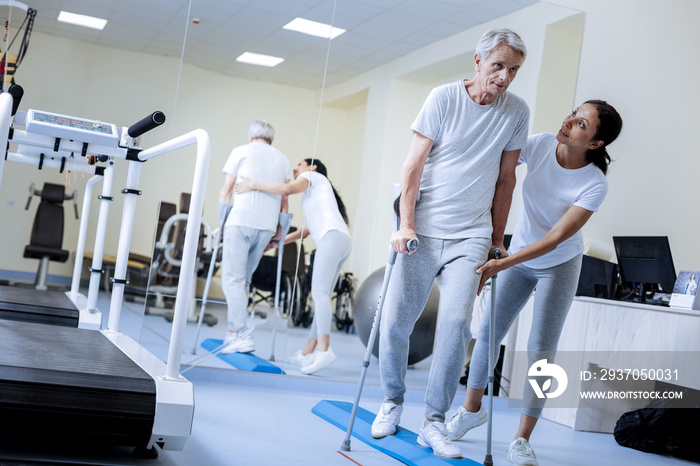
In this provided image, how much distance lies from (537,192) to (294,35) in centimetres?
230

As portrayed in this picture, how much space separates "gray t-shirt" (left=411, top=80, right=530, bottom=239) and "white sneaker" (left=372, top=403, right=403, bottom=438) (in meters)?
0.71

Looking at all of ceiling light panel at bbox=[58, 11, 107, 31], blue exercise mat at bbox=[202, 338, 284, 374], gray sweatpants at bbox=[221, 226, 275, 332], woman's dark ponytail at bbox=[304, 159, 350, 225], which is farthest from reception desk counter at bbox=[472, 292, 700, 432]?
ceiling light panel at bbox=[58, 11, 107, 31]

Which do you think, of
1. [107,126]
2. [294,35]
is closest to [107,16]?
[294,35]

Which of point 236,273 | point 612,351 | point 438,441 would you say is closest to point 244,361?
point 236,273

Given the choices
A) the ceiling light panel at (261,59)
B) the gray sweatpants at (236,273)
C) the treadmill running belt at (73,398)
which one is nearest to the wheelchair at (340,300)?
the gray sweatpants at (236,273)

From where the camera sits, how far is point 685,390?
13.3 feet

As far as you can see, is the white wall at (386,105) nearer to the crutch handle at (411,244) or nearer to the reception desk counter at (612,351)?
the reception desk counter at (612,351)

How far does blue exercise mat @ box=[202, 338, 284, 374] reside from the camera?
4.03 meters

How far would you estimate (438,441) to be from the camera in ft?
8.34

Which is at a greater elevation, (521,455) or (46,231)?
(46,231)

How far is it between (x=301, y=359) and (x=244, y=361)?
16.6 inches

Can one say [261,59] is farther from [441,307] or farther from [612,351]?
[612,351]

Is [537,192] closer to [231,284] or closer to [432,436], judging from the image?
[432,436]

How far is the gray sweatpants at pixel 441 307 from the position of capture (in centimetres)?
254
